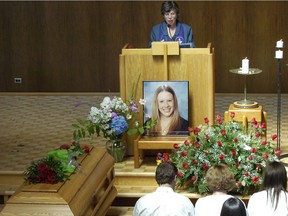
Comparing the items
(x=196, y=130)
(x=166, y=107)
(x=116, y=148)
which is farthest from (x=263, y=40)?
(x=196, y=130)

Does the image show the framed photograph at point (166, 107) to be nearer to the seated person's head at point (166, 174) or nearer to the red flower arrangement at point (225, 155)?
the red flower arrangement at point (225, 155)

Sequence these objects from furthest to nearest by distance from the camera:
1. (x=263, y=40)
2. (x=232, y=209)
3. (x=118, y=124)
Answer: (x=263, y=40) < (x=118, y=124) < (x=232, y=209)

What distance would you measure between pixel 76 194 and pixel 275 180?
5.42 feet

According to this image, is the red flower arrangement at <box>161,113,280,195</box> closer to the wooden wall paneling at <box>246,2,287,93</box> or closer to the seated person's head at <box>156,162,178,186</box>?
the seated person's head at <box>156,162,178,186</box>

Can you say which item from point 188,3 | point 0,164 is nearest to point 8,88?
point 188,3

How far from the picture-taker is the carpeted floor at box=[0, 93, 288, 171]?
349 inches

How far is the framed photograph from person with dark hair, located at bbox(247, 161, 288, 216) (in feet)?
9.52

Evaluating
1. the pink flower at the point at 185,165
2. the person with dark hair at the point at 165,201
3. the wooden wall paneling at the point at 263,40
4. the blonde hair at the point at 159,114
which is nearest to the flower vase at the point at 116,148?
the blonde hair at the point at 159,114

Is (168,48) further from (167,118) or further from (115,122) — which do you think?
(115,122)

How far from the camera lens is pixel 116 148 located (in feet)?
26.9

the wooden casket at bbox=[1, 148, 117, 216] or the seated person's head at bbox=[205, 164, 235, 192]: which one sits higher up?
the seated person's head at bbox=[205, 164, 235, 192]

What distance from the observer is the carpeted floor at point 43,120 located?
29.1ft

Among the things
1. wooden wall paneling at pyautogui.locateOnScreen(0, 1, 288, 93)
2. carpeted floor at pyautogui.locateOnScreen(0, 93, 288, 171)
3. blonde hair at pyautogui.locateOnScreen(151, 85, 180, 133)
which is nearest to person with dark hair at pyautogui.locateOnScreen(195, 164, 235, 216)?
blonde hair at pyautogui.locateOnScreen(151, 85, 180, 133)

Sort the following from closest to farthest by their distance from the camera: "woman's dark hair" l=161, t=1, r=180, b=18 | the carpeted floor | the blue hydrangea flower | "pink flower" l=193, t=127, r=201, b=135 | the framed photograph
A: "pink flower" l=193, t=127, r=201, b=135 < the blue hydrangea flower < the framed photograph < "woman's dark hair" l=161, t=1, r=180, b=18 < the carpeted floor
